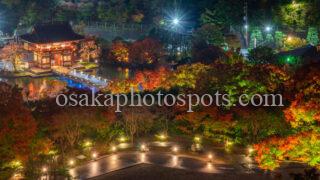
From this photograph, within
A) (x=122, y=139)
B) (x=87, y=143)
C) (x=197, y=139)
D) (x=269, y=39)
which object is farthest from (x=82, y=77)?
(x=269, y=39)

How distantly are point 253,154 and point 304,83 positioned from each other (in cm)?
385

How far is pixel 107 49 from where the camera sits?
45938 mm

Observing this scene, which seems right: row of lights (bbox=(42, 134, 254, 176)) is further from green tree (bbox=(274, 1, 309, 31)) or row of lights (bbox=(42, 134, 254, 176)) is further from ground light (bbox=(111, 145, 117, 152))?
green tree (bbox=(274, 1, 309, 31))

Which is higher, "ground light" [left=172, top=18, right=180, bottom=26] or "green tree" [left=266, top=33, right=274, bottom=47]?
"ground light" [left=172, top=18, right=180, bottom=26]

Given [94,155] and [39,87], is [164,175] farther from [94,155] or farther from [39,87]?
[39,87]

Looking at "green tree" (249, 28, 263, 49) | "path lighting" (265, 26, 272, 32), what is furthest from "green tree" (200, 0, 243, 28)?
"path lighting" (265, 26, 272, 32)

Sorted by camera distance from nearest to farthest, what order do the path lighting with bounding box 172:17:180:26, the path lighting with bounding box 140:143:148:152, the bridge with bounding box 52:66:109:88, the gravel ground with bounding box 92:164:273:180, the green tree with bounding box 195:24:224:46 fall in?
the gravel ground with bounding box 92:164:273:180
the path lighting with bounding box 140:143:148:152
the bridge with bounding box 52:66:109:88
the green tree with bounding box 195:24:224:46
the path lighting with bounding box 172:17:180:26

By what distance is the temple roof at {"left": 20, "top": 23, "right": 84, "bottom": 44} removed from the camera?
45.2m

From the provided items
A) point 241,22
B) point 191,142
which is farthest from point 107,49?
point 191,142

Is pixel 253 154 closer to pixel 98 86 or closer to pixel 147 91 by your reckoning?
pixel 147 91

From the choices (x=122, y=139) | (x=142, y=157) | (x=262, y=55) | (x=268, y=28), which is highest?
(x=268, y=28)

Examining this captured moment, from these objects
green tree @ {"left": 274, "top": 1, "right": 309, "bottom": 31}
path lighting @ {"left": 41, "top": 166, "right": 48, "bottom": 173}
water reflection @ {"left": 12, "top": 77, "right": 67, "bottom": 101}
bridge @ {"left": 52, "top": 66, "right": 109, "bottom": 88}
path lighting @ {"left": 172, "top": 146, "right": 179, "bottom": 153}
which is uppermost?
green tree @ {"left": 274, "top": 1, "right": 309, "bottom": 31}

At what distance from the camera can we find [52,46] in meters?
45.1

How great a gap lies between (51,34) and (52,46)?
Answer: 1469 mm
